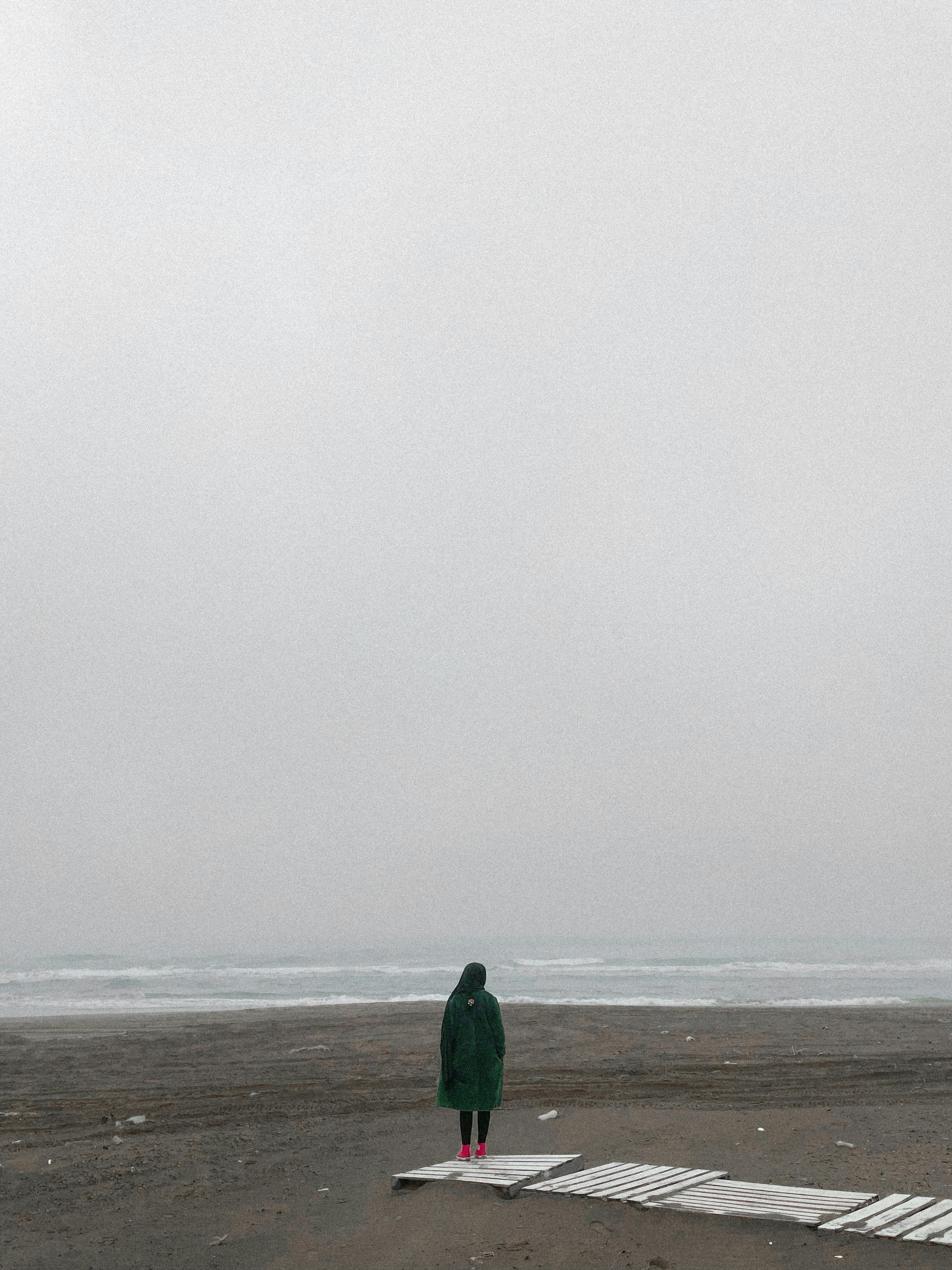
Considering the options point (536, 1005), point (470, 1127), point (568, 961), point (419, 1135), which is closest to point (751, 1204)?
point (470, 1127)

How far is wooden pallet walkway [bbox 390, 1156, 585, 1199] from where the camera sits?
7.33 meters

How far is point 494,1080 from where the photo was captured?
8438 millimetres

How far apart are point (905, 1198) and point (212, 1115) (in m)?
8.35

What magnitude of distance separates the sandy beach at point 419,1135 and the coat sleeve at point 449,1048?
39.9 inches

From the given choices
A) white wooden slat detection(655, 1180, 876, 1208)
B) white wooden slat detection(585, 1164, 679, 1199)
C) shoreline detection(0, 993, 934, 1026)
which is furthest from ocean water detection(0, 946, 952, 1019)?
white wooden slat detection(655, 1180, 876, 1208)

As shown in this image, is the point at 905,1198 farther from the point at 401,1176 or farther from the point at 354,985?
the point at 354,985

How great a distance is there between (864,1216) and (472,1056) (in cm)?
338

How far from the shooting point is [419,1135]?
34.5 ft

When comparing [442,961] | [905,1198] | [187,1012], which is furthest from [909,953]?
[905,1198]

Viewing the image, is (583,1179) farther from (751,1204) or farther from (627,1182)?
(751,1204)

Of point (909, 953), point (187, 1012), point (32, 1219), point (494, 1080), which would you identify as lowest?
point (909, 953)

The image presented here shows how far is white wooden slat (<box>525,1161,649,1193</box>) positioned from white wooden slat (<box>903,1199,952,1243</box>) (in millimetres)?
2404

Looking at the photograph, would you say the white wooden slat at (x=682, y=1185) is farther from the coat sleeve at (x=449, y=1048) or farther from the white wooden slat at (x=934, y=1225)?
the coat sleeve at (x=449, y=1048)

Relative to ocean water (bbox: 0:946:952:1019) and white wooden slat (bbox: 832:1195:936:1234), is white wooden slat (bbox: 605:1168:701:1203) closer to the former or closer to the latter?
white wooden slat (bbox: 832:1195:936:1234)
